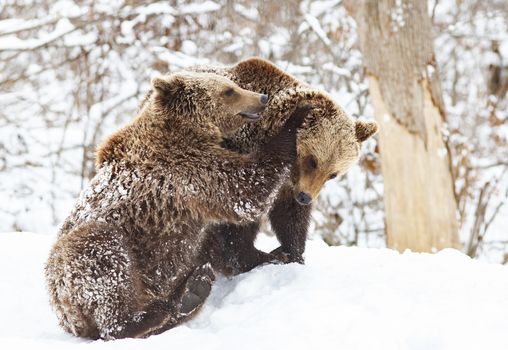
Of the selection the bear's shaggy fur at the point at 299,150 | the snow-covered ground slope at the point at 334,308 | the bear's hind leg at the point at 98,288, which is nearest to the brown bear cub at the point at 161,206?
the bear's hind leg at the point at 98,288

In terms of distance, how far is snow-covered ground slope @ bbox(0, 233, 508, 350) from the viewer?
3.02 m

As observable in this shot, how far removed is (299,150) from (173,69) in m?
6.99

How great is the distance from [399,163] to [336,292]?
543cm

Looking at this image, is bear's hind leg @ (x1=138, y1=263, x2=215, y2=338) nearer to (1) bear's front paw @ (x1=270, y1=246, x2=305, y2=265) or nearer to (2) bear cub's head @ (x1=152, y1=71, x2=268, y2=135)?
(1) bear's front paw @ (x1=270, y1=246, x2=305, y2=265)

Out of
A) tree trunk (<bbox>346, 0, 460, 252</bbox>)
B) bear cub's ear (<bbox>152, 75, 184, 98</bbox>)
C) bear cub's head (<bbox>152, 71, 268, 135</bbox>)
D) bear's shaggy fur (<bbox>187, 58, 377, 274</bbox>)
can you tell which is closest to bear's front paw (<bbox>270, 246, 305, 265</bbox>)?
bear's shaggy fur (<bbox>187, 58, 377, 274</bbox>)

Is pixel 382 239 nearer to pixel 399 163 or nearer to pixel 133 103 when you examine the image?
pixel 399 163

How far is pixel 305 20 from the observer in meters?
11.4

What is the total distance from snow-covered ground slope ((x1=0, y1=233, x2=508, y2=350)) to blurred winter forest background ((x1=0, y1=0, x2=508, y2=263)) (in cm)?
626

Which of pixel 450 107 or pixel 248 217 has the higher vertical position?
pixel 248 217

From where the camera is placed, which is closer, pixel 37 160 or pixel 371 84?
pixel 371 84

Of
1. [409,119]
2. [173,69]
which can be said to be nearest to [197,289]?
[409,119]

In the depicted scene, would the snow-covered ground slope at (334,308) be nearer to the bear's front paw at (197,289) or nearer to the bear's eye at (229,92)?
the bear's front paw at (197,289)

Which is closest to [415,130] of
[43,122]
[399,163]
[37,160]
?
[399,163]

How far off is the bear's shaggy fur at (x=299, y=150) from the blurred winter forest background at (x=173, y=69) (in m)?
5.73
